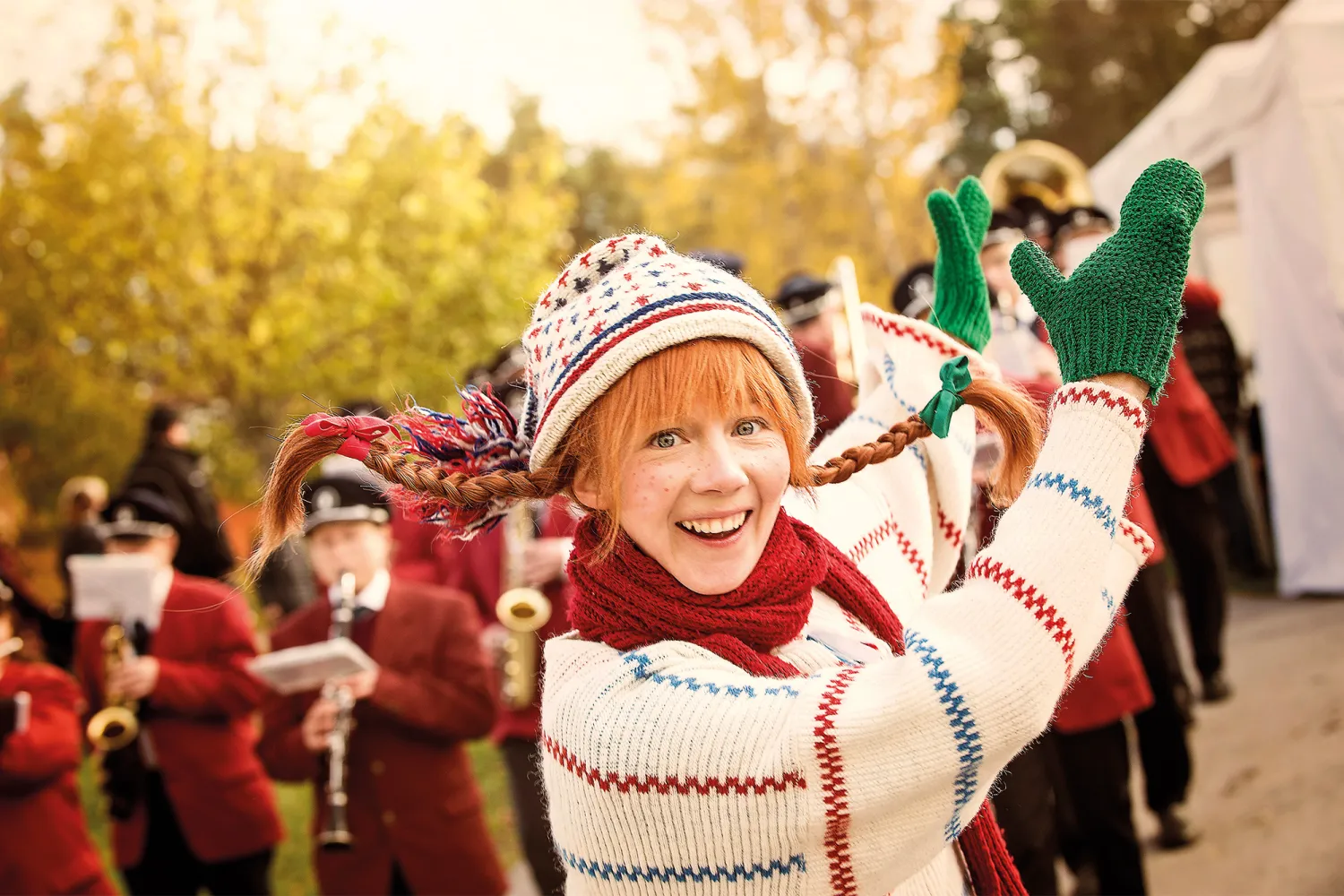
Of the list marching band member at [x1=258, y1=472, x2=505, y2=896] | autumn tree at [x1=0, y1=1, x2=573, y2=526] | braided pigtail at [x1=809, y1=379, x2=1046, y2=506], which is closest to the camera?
braided pigtail at [x1=809, y1=379, x2=1046, y2=506]

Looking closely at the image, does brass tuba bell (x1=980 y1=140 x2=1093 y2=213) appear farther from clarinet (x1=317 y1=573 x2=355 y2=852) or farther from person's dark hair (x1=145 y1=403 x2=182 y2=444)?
person's dark hair (x1=145 y1=403 x2=182 y2=444)

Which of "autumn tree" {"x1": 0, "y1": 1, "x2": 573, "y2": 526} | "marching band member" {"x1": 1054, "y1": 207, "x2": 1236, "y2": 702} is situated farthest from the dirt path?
"autumn tree" {"x1": 0, "y1": 1, "x2": 573, "y2": 526}

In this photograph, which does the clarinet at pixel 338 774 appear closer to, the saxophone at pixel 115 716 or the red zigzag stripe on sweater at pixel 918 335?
the saxophone at pixel 115 716

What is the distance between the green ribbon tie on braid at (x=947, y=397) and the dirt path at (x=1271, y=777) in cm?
309

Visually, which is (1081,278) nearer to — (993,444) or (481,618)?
(993,444)

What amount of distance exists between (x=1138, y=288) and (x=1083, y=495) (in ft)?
0.86

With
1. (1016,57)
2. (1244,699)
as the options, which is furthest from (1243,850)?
(1016,57)

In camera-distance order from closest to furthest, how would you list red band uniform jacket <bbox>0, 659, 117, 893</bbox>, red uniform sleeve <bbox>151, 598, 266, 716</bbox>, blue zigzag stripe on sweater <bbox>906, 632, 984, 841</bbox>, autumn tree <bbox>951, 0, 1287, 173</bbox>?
blue zigzag stripe on sweater <bbox>906, 632, 984, 841</bbox> → red band uniform jacket <bbox>0, 659, 117, 893</bbox> → red uniform sleeve <bbox>151, 598, 266, 716</bbox> → autumn tree <bbox>951, 0, 1287, 173</bbox>

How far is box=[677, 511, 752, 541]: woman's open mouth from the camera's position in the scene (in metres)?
1.65

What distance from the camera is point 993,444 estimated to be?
3.33 meters

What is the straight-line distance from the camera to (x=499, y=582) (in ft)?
14.9

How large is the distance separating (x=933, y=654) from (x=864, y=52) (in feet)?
51.3

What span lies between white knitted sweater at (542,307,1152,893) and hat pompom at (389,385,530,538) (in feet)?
1.25

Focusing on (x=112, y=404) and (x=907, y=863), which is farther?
(x=112, y=404)
